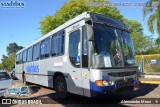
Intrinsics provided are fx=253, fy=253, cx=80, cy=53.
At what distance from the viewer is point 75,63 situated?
372 inches

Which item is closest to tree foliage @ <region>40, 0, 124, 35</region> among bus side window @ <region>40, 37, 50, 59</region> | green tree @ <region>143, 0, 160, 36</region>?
green tree @ <region>143, 0, 160, 36</region>

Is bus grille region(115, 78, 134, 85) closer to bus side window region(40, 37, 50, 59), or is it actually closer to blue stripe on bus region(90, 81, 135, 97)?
blue stripe on bus region(90, 81, 135, 97)

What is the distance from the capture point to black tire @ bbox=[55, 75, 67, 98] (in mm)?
10402

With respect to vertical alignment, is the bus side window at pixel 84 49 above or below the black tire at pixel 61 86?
above

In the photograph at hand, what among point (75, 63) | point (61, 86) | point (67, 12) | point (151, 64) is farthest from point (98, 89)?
point (67, 12)

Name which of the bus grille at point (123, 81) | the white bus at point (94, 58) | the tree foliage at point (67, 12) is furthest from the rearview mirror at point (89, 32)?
the tree foliage at point (67, 12)

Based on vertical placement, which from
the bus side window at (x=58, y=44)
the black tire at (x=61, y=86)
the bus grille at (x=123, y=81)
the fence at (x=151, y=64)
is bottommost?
the black tire at (x=61, y=86)

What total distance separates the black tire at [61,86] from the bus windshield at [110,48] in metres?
2.52

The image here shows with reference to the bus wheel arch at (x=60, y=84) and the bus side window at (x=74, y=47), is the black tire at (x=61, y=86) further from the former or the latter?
A: the bus side window at (x=74, y=47)

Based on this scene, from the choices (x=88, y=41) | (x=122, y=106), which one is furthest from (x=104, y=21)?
(x=122, y=106)

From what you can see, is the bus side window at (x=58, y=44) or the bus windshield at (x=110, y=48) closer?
the bus windshield at (x=110, y=48)

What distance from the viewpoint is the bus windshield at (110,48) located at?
844 centimetres

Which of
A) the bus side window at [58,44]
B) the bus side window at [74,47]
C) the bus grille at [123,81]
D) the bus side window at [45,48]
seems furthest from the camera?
the bus side window at [45,48]

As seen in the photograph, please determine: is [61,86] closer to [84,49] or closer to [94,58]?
[84,49]
